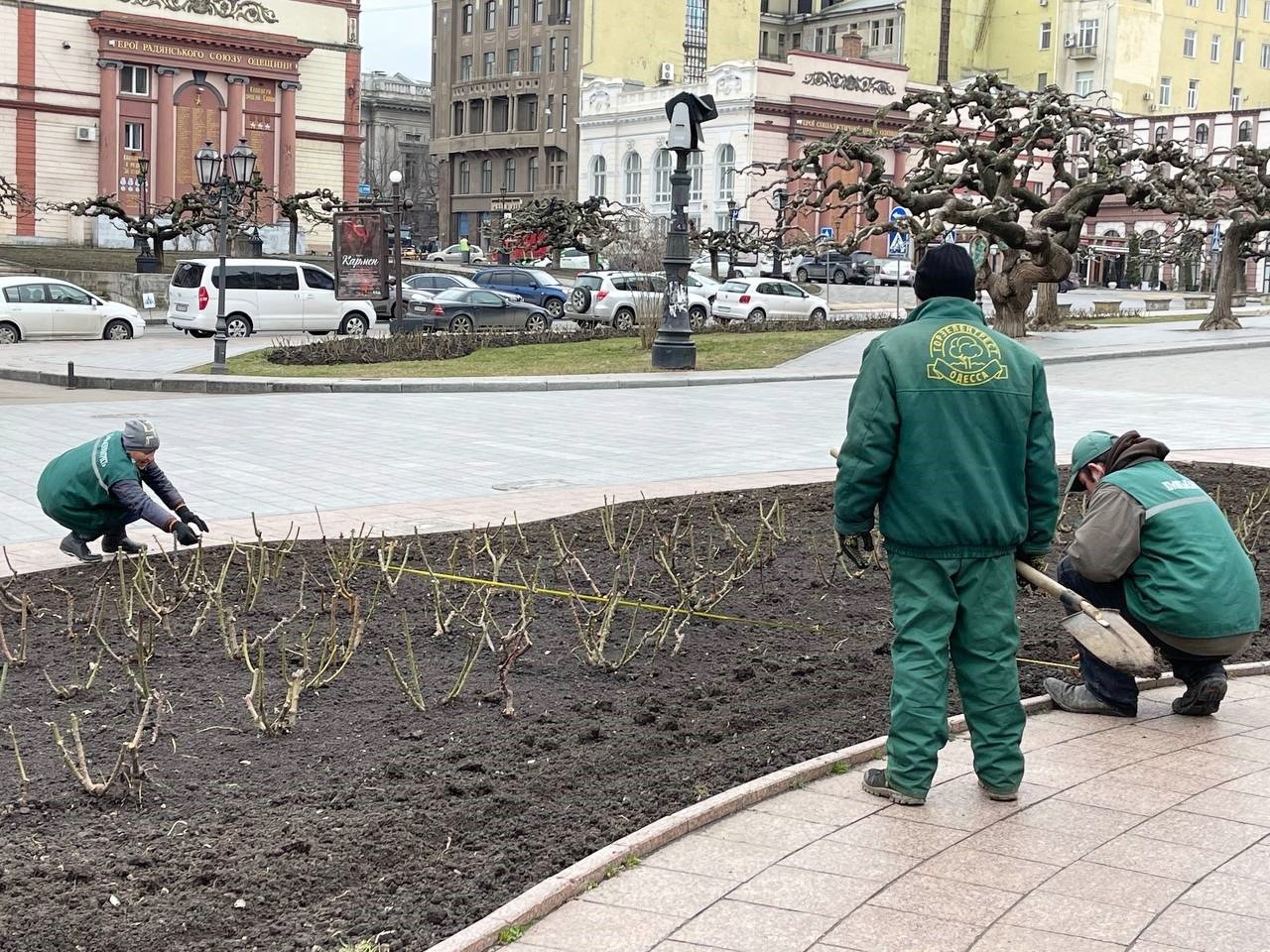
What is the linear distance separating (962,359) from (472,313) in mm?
31784

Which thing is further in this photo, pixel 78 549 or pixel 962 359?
pixel 78 549

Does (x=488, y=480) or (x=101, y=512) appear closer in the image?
(x=101, y=512)

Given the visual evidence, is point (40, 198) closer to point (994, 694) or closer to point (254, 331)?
point (254, 331)

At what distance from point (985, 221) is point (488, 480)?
19019 mm

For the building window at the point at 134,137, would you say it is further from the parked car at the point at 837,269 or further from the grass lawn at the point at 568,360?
the grass lawn at the point at 568,360

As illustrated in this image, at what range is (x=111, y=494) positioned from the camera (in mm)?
7809

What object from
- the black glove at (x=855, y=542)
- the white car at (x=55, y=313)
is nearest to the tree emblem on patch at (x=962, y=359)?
the black glove at (x=855, y=542)

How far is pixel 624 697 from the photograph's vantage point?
5.69 metres

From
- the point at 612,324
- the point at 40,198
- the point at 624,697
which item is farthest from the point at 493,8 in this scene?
the point at 624,697

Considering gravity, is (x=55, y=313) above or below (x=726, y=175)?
below

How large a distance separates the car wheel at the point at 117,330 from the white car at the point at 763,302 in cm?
1410

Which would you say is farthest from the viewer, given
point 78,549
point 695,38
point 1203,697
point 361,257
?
point 695,38

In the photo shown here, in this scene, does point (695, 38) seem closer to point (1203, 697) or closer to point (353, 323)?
point (353, 323)

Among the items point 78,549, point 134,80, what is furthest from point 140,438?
point 134,80
